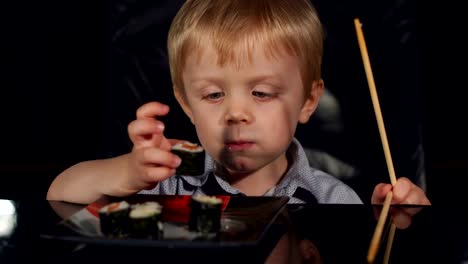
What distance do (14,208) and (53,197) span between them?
15cm

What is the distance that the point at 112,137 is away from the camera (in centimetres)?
154

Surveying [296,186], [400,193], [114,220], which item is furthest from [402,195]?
[114,220]

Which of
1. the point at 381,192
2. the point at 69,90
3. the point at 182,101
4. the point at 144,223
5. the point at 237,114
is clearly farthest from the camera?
the point at 69,90

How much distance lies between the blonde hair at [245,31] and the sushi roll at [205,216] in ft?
1.62

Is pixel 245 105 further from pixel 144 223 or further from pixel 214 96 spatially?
pixel 144 223

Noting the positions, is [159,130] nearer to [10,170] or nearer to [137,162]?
[137,162]

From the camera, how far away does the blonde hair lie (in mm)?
1352

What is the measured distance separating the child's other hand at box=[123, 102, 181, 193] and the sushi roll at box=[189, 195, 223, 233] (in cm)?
14

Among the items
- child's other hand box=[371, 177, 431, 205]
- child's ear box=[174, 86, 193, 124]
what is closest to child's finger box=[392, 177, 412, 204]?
child's other hand box=[371, 177, 431, 205]

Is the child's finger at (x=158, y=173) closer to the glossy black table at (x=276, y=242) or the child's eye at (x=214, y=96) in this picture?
the glossy black table at (x=276, y=242)

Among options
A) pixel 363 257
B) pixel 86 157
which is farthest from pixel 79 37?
pixel 363 257

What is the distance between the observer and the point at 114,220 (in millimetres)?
875

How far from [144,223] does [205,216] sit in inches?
3.1

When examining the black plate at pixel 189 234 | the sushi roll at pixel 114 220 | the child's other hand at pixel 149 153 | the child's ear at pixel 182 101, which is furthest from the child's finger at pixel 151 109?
the child's ear at pixel 182 101
